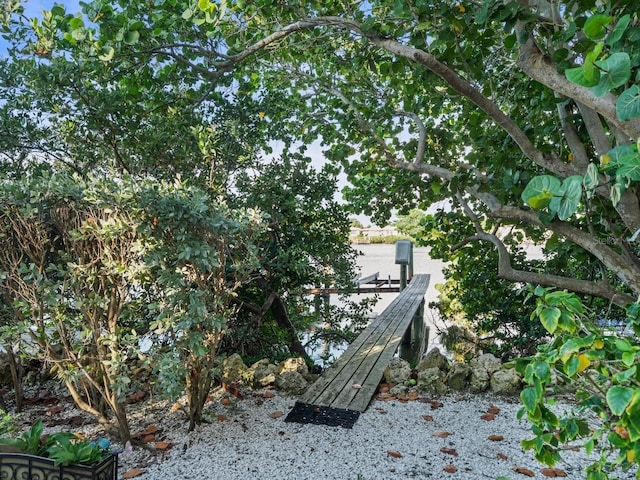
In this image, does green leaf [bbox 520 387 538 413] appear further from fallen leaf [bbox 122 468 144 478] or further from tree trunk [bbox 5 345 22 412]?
tree trunk [bbox 5 345 22 412]

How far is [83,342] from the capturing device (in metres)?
2.49

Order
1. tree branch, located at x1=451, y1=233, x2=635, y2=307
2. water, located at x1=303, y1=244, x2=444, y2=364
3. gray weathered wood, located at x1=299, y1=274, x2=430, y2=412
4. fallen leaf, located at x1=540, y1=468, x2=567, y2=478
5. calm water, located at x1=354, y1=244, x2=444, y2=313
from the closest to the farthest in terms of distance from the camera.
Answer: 1. fallen leaf, located at x1=540, y1=468, x2=567, y2=478
2. tree branch, located at x1=451, y1=233, x2=635, y2=307
3. gray weathered wood, located at x1=299, y1=274, x2=430, y2=412
4. water, located at x1=303, y1=244, x2=444, y2=364
5. calm water, located at x1=354, y1=244, x2=444, y2=313

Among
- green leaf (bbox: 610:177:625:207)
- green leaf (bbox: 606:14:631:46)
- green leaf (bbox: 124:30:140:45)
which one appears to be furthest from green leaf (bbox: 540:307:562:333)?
green leaf (bbox: 124:30:140:45)

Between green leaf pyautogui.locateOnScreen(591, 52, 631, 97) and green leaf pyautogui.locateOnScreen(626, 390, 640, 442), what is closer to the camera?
green leaf pyautogui.locateOnScreen(626, 390, 640, 442)

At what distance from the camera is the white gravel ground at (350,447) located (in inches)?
91.0

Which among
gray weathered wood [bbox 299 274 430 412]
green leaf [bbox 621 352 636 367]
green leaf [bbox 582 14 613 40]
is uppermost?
green leaf [bbox 582 14 613 40]

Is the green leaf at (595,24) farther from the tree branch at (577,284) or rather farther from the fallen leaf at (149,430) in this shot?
the fallen leaf at (149,430)

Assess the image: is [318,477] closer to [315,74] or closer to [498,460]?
[498,460]

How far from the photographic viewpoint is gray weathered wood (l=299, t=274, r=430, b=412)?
327cm

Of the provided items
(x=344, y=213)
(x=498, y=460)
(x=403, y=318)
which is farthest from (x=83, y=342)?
(x=403, y=318)

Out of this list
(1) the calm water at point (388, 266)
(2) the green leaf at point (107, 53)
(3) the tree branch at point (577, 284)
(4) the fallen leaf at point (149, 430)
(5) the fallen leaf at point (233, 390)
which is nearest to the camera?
(2) the green leaf at point (107, 53)

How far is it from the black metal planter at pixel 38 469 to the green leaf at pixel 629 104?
227 centimetres

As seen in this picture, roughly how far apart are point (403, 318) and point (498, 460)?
3.81 metres

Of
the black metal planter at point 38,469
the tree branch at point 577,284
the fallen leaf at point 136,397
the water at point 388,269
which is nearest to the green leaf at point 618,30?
the tree branch at point 577,284
